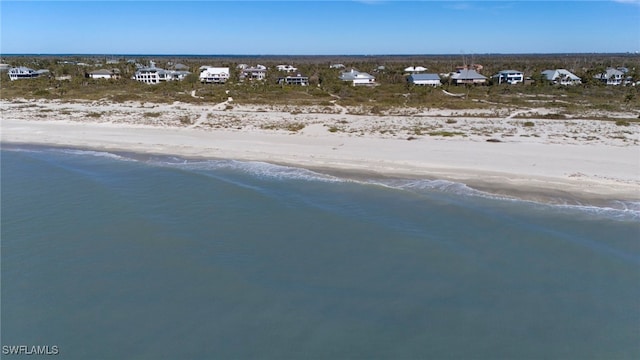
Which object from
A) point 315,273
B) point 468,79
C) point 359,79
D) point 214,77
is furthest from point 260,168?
point 214,77

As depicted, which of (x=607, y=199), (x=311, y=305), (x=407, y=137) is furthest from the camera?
(x=407, y=137)

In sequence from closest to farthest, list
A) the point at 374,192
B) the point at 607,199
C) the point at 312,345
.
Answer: the point at 312,345 → the point at 607,199 → the point at 374,192

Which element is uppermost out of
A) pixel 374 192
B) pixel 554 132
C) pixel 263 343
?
pixel 554 132

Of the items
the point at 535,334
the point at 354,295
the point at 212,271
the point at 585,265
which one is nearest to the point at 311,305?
the point at 354,295

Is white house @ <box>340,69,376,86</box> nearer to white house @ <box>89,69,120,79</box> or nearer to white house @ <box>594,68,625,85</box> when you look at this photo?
white house @ <box>594,68,625,85</box>

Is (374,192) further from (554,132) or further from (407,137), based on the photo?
(554,132)
